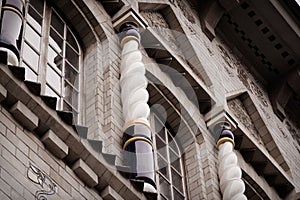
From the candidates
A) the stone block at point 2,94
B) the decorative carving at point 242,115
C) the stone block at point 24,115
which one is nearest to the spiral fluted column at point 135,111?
the stone block at point 24,115

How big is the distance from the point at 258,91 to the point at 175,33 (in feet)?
9.73

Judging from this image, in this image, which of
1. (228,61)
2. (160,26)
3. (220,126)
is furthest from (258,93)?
(220,126)

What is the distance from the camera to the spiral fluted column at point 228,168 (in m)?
11.6

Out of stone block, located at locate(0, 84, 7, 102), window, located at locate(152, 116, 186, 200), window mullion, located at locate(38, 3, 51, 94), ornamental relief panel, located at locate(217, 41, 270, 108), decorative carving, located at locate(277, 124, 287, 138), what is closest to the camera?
stone block, located at locate(0, 84, 7, 102)

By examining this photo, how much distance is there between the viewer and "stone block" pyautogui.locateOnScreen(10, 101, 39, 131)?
8.13m

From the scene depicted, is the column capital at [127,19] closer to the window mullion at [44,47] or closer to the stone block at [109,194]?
the window mullion at [44,47]

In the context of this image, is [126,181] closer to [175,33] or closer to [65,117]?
[65,117]

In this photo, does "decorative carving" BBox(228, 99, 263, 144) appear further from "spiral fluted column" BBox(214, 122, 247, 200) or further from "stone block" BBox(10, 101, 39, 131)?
"stone block" BBox(10, 101, 39, 131)

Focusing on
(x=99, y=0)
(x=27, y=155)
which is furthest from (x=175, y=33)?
(x=27, y=155)

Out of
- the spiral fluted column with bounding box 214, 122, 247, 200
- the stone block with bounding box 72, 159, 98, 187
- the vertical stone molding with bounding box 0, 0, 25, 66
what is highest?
the vertical stone molding with bounding box 0, 0, 25, 66

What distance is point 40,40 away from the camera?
412 inches

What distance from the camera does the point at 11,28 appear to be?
9.21 metres

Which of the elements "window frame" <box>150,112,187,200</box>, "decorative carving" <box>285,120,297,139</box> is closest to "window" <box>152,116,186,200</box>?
"window frame" <box>150,112,187,200</box>

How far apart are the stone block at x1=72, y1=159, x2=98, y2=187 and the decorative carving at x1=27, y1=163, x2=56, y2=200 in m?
0.51
